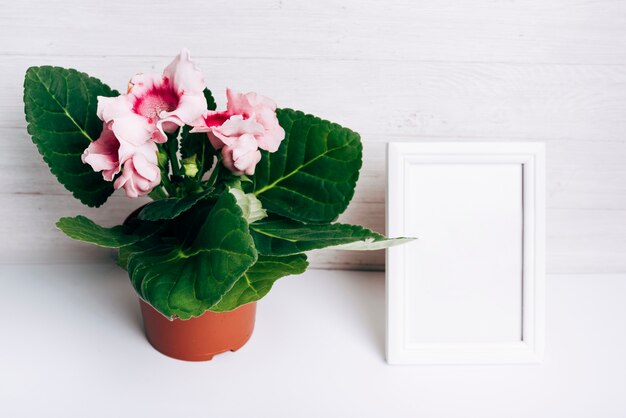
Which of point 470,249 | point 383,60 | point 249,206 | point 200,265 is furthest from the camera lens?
point 383,60

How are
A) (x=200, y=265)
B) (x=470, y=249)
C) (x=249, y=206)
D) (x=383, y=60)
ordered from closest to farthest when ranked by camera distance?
(x=200, y=265)
(x=249, y=206)
(x=470, y=249)
(x=383, y=60)

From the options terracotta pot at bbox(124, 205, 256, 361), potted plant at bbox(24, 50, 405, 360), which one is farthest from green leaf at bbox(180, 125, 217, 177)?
terracotta pot at bbox(124, 205, 256, 361)

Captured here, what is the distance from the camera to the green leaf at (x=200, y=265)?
2.04ft

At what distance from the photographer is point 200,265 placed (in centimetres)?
66

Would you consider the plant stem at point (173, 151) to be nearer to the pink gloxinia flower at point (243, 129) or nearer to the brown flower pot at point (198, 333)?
the pink gloxinia flower at point (243, 129)

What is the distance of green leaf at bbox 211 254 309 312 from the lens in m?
0.72

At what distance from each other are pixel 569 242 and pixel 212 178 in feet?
2.43

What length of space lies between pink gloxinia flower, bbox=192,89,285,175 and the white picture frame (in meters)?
0.21

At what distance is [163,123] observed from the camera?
69 centimetres

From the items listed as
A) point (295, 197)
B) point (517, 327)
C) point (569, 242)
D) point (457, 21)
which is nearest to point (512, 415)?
point (517, 327)

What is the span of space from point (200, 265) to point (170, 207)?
0.32ft

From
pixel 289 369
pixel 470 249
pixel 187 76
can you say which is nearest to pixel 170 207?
pixel 187 76

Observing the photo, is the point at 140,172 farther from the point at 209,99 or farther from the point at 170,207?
the point at 209,99

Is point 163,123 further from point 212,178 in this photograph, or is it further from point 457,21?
point 457,21
